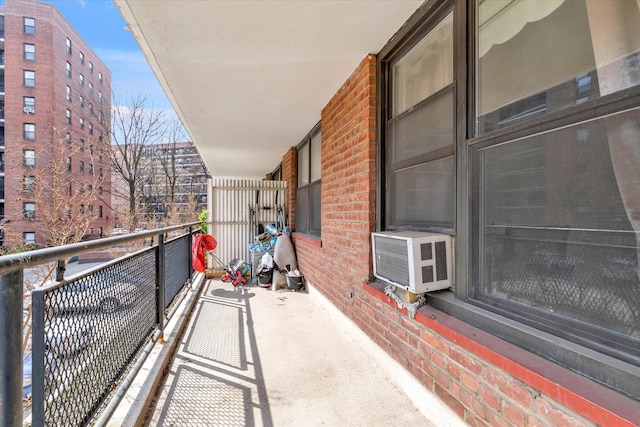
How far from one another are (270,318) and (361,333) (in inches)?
50.3

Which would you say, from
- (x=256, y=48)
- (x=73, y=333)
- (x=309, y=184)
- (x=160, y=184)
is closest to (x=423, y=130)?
(x=256, y=48)

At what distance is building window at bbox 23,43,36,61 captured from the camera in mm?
24078

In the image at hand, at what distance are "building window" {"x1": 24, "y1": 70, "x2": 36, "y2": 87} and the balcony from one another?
30514 millimetres

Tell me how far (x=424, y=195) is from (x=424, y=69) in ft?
2.88

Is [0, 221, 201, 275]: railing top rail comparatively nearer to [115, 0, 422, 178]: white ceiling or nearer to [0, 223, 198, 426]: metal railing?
[0, 223, 198, 426]: metal railing

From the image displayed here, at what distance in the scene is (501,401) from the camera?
1307 millimetres

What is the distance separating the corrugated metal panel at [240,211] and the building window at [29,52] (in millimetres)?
29289

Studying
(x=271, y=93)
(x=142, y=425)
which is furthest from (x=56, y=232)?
(x=142, y=425)

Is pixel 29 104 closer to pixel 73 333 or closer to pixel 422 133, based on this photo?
pixel 73 333

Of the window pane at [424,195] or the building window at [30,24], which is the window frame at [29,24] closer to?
the building window at [30,24]

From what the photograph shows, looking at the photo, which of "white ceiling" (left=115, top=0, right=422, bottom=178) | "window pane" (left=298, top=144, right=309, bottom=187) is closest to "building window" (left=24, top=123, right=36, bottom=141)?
"window pane" (left=298, top=144, right=309, bottom=187)

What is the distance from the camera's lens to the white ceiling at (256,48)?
198cm

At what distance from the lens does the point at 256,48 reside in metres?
2.46

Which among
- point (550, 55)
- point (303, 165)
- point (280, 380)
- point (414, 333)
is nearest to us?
point (550, 55)
